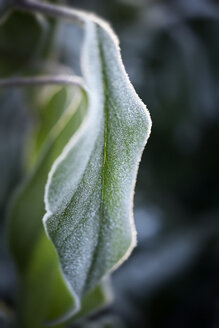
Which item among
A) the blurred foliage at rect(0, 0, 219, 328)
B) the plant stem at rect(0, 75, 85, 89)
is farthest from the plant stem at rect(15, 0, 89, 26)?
the blurred foliage at rect(0, 0, 219, 328)

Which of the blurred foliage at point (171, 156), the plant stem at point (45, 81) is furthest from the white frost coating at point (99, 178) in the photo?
the blurred foliage at point (171, 156)

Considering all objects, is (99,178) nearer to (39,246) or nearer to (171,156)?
(39,246)

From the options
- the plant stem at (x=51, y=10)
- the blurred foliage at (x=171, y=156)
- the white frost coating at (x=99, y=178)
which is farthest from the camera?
the blurred foliage at (x=171, y=156)

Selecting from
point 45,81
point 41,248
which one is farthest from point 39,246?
point 45,81

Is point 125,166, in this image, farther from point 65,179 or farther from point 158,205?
point 158,205

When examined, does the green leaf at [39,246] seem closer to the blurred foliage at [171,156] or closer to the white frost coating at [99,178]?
the white frost coating at [99,178]

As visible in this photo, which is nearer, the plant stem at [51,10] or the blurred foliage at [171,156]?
the plant stem at [51,10]

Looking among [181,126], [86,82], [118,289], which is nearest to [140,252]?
[118,289]
